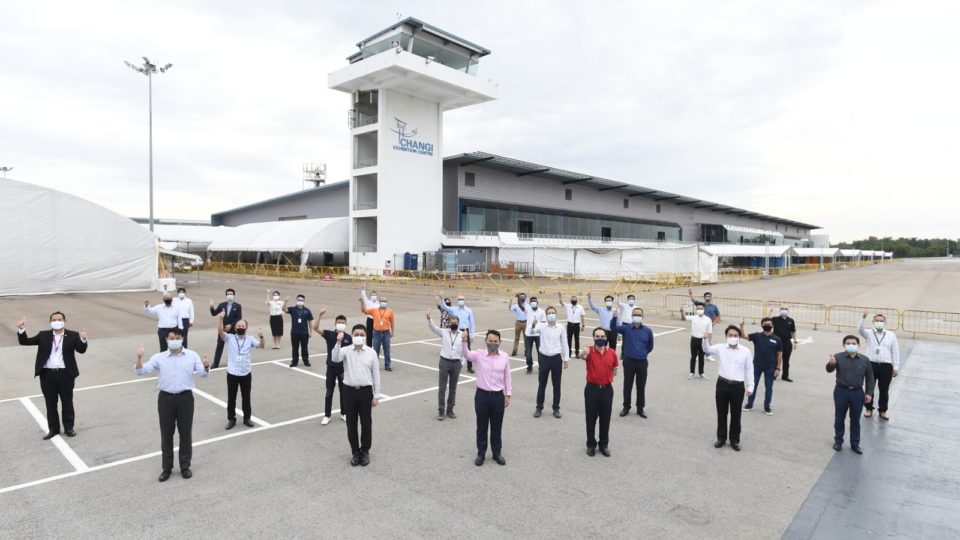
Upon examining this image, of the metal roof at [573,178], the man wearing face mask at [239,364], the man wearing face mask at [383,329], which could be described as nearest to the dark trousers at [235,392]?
the man wearing face mask at [239,364]

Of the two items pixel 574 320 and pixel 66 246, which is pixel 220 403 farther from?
pixel 66 246

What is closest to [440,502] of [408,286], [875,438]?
[875,438]

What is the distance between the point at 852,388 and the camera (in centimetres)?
759

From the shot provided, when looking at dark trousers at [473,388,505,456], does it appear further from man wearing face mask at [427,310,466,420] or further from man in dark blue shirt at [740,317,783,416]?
man in dark blue shirt at [740,317,783,416]

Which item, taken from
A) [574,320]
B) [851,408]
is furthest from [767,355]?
[574,320]

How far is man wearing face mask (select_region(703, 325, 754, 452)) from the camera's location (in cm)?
757

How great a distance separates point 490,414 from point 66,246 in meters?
34.7

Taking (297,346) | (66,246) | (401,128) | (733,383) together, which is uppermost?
(401,128)

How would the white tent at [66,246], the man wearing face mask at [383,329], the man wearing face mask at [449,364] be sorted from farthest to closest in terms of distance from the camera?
the white tent at [66,246]
the man wearing face mask at [383,329]
the man wearing face mask at [449,364]

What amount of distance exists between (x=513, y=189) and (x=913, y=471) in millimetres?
57864

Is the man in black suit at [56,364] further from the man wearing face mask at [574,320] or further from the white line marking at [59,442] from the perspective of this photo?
the man wearing face mask at [574,320]

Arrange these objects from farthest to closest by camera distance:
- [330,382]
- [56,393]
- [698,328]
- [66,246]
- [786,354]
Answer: [66,246] < [786,354] < [698,328] < [330,382] < [56,393]

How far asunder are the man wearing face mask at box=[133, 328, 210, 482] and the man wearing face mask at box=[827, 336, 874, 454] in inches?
352

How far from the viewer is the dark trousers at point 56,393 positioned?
302 inches
